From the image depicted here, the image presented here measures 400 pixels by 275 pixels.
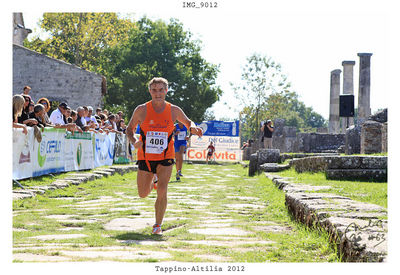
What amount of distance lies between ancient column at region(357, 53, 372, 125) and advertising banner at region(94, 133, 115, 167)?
15444mm

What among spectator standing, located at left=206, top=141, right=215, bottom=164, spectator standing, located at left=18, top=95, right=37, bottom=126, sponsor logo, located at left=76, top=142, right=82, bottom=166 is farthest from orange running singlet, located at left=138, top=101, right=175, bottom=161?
spectator standing, located at left=206, top=141, right=215, bottom=164

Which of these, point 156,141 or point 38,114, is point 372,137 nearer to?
point 38,114

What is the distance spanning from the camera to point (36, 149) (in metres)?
10.3

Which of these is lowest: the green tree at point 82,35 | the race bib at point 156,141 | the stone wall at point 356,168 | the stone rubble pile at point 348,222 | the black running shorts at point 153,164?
the stone rubble pile at point 348,222

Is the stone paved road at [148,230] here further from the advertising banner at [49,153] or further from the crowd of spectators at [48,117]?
the crowd of spectators at [48,117]

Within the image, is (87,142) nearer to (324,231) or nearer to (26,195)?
(26,195)

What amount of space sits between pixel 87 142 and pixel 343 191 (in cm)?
810

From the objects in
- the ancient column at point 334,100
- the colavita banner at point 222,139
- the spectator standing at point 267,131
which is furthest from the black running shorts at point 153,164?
the ancient column at point 334,100

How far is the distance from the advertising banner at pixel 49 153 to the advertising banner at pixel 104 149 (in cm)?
279

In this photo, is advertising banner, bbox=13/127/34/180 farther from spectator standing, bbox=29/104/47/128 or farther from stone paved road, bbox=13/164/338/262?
stone paved road, bbox=13/164/338/262

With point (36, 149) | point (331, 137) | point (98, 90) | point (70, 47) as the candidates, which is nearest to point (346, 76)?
point (331, 137)

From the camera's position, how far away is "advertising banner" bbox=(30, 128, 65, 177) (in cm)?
1032

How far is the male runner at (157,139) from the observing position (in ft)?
18.1

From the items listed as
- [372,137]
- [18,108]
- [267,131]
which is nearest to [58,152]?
[18,108]
